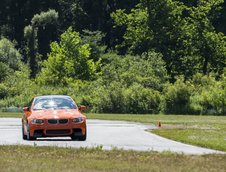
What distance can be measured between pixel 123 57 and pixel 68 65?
1442 centimetres

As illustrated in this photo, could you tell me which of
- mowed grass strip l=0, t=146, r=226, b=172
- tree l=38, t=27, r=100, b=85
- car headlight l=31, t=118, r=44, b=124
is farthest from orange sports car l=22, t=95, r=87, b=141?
tree l=38, t=27, r=100, b=85

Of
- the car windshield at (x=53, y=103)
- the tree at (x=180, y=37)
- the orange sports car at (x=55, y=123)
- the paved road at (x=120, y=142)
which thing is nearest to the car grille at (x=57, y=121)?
the orange sports car at (x=55, y=123)

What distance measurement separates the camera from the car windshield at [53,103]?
77.7ft

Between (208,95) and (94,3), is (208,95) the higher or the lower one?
the lower one

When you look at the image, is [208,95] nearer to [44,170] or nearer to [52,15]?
[44,170]

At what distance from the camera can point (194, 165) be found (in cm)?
1542

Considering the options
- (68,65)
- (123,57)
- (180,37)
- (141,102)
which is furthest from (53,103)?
(123,57)

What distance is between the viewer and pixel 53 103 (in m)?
23.8

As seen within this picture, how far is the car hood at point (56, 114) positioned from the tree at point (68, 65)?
5286 cm

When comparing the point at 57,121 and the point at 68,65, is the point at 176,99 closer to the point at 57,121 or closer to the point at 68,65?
the point at 68,65

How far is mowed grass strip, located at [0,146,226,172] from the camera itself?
48.6 feet

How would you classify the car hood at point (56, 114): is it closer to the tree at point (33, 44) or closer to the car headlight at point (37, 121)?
the car headlight at point (37, 121)

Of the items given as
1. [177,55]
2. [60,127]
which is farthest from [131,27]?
[60,127]

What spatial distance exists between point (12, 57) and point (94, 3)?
2895 cm
